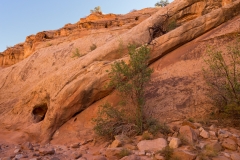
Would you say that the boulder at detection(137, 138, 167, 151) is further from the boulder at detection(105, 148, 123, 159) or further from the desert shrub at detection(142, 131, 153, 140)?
the boulder at detection(105, 148, 123, 159)

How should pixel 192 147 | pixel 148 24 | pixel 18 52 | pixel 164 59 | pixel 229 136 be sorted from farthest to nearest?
pixel 18 52 → pixel 148 24 → pixel 164 59 → pixel 229 136 → pixel 192 147

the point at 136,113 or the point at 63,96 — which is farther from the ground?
the point at 63,96

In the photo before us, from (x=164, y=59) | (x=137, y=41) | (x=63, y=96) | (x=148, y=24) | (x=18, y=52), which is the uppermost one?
(x=18, y=52)

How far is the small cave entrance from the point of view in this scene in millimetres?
7521

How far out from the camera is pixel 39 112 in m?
7.88

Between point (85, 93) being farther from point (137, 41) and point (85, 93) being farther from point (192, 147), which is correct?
point (192, 147)

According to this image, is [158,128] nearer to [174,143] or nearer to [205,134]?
[174,143]

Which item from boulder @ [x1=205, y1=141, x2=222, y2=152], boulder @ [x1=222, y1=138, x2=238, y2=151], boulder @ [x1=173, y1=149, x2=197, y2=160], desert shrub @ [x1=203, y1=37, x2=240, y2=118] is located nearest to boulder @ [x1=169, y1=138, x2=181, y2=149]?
boulder @ [x1=173, y1=149, x2=197, y2=160]

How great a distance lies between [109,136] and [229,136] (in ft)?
8.12

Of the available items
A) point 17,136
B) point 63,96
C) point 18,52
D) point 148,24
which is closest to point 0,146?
point 17,136

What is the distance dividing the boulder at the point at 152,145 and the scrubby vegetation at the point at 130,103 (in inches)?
22.6

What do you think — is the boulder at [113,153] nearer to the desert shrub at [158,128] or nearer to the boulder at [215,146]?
the desert shrub at [158,128]

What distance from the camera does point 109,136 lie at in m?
5.02

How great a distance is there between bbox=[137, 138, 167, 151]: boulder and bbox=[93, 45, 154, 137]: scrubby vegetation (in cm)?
57
